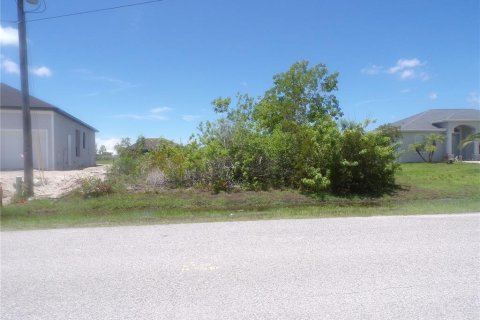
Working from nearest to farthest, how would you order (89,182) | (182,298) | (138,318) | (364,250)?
(138,318) → (182,298) → (364,250) → (89,182)

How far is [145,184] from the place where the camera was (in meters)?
14.9

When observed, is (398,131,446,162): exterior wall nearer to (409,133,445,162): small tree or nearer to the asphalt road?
(409,133,445,162): small tree

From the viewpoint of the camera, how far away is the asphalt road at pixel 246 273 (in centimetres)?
396

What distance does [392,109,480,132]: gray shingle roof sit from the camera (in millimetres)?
32091

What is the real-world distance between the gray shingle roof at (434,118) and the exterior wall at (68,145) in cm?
2584

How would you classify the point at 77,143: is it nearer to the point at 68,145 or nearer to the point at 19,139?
the point at 68,145

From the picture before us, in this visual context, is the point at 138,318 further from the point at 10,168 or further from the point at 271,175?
the point at 10,168

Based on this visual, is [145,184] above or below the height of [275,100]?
below

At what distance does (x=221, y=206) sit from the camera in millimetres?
12656

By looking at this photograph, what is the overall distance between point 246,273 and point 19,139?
Result: 19.5 metres

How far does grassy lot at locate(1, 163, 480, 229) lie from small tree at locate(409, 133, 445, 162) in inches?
587

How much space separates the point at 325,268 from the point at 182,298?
2.03 meters

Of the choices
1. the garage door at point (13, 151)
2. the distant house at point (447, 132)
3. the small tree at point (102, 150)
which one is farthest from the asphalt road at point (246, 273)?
the small tree at point (102, 150)

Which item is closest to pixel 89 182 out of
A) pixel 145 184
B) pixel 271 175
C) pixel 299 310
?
pixel 145 184
